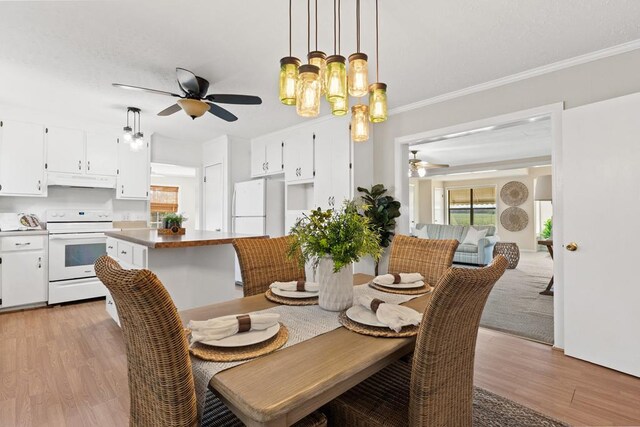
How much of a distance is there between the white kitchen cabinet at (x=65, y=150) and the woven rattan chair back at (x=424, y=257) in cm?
439

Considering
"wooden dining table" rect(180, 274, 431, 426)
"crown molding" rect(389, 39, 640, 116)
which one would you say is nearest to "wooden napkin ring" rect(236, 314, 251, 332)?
"wooden dining table" rect(180, 274, 431, 426)

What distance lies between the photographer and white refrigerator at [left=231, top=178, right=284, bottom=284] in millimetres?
4703

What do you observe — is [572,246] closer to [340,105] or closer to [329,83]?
[340,105]

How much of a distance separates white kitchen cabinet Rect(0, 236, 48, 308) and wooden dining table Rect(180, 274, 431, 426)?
4352 millimetres

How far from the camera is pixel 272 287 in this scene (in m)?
1.71

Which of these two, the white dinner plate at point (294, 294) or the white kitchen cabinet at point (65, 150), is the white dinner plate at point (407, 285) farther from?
the white kitchen cabinet at point (65, 150)

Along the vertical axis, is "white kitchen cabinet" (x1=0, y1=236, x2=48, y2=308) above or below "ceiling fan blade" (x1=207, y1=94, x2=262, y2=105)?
below

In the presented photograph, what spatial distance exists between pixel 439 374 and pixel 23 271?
479 centimetres

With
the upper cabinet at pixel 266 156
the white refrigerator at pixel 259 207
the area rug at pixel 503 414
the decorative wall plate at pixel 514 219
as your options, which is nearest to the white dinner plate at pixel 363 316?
the area rug at pixel 503 414

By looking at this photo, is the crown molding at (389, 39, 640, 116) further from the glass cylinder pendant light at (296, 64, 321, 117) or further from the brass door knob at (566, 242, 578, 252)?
the glass cylinder pendant light at (296, 64, 321, 117)

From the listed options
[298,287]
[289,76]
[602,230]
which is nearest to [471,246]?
[602,230]

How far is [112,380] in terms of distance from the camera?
7.39 feet

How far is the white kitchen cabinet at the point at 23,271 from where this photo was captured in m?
3.71

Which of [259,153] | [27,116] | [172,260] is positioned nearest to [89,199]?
[27,116]
